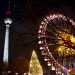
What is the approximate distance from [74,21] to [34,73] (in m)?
43.3

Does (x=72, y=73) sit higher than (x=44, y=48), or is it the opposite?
(x=44, y=48)

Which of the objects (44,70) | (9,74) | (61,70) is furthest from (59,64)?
(44,70)

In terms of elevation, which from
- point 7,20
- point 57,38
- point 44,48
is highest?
point 7,20

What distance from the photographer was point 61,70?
36969 millimetres

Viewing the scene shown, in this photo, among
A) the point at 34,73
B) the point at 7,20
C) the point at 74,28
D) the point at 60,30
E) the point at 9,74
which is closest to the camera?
the point at 74,28

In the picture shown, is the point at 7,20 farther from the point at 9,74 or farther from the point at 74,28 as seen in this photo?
the point at 74,28

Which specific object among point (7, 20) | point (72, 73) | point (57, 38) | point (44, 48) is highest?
point (7, 20)

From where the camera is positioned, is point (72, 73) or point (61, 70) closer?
point (72, 73)

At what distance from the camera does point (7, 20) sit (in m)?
62.1

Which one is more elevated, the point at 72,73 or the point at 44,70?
the point at 44,70

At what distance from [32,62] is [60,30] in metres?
46.4

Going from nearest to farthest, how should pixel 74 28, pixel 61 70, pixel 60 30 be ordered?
1. pixel 74 28
2. pixel 60 30
3. pixel 61 70

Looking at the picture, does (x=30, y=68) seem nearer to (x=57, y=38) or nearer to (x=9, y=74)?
(x=9, y=74)

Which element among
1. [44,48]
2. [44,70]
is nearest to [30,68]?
[44,70]
